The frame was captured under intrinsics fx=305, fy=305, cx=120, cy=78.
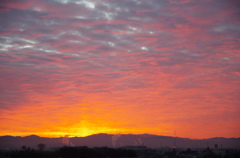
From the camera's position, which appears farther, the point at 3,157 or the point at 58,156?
the point at 58,156

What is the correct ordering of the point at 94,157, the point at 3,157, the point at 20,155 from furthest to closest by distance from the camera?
the point at 94,157 < the point at 20,155 < the point at 3,157

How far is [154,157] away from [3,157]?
21.1 meters

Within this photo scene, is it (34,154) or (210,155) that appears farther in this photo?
(210,155)

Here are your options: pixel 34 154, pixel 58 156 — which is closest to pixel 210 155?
pixel 58 156

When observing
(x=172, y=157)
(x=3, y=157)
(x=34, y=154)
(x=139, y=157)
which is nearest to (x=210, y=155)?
(x=172, y=157)

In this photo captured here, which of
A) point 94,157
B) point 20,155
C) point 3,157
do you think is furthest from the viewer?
point 94,157

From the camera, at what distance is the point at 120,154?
45656 mm

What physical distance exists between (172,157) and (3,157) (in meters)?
23.8

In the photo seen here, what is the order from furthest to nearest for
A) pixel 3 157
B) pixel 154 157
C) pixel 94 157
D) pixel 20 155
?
pixel 154 157 → pixel 94 157 → pixel 20 155 → pixel 3 157

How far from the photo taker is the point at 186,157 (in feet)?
151

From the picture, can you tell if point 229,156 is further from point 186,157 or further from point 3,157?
point 3,157

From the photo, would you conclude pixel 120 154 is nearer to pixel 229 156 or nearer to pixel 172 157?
pixel 172 157

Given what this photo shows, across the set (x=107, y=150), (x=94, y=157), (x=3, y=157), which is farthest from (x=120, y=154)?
(x=3, y=157)

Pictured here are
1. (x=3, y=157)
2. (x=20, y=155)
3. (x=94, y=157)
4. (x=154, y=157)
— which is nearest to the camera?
(x=3, y=157)
